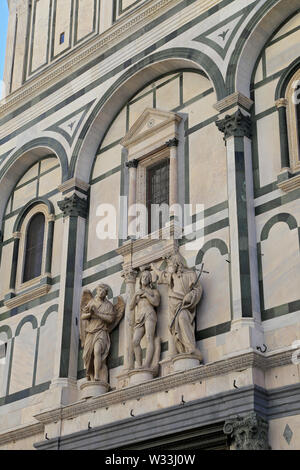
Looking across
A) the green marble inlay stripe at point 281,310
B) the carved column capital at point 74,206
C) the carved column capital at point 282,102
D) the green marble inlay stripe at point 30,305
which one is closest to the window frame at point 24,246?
the green marble inlay stripe at point 30,305

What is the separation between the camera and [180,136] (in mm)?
13984

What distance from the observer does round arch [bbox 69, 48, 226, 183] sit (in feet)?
48.4

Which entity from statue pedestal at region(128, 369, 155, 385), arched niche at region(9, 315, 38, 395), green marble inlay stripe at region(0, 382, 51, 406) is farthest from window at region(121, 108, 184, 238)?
green marble inlay stripe at region(0, 382, 51, 406)

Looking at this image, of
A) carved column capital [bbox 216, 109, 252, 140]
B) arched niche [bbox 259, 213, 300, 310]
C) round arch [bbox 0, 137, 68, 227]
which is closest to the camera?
arched niche [bbox 259, 213, 300, 310]

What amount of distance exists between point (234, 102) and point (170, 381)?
4.23m

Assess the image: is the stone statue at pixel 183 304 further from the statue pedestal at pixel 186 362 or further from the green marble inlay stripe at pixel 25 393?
the green marble inlay stripe at pixel 25 393

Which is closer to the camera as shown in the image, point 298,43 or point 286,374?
point 286,374

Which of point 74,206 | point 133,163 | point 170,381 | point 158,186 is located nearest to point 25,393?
point 74,206

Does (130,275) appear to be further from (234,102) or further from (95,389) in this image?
(234,102)

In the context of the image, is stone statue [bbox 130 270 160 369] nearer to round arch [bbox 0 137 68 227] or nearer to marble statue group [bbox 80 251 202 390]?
marble statue group [bbox 80 251 202 390]

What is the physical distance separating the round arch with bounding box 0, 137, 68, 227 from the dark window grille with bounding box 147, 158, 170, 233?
7.90ft

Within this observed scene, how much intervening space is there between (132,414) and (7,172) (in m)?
6.67
